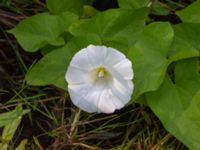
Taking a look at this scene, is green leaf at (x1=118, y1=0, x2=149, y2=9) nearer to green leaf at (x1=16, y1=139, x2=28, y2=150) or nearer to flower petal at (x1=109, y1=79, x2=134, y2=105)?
flower petal at (x1=109, y1=79, x2=134, y2=105)

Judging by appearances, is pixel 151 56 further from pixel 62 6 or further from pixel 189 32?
pixel 62 6

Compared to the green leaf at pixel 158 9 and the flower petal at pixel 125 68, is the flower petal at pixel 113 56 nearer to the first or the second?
the flower petal at pixel 125 68

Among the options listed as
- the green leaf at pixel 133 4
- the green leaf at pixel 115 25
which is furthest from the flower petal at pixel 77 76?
the green leaf at pixel 133 4

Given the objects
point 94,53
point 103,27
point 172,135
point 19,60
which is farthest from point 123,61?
point 19,60

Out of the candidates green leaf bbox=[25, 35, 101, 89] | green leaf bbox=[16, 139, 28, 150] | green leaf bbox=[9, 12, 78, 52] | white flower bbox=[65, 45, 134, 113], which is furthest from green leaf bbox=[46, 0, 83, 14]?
green leaf bbox=[16, 139, 28, 150]

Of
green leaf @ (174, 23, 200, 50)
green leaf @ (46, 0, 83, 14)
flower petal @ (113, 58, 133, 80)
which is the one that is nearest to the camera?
flower petal @ (113, 58, 133, 80)

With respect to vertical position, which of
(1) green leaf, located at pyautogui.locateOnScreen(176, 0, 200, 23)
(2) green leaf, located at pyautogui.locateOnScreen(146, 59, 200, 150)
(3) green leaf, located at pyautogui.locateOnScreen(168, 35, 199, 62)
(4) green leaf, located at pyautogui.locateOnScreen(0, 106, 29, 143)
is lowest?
(4) green leaf, located at pyautogui.locateOnScreen(0, 106, 29, 143)
